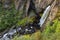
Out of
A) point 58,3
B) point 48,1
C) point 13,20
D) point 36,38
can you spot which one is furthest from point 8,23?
point 36,38

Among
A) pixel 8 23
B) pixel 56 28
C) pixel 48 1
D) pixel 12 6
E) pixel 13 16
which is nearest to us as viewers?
pixel 56 28

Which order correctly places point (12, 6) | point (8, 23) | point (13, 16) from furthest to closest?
1. point (12, 6)
2. point (13, 16)
3. point (8, 23)

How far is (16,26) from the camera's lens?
4441 centimetres

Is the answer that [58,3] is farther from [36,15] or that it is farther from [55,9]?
[36,15]

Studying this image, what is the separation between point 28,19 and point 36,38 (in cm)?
2439

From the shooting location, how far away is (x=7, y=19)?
160 feet

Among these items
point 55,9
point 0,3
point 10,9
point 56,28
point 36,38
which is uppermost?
point 0,3

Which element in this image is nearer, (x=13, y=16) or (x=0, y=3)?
(x=13, y=16)

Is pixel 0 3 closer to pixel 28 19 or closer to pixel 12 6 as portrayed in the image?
pixel 12 6

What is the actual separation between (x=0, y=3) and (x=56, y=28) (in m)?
27.2

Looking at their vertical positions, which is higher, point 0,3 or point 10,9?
point 0,3

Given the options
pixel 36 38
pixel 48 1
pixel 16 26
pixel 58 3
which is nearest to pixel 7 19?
pixel 16 26

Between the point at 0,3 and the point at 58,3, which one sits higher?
the point at 0,3

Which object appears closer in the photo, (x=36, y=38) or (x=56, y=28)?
(x=36, y=38)
